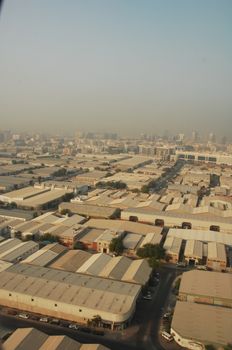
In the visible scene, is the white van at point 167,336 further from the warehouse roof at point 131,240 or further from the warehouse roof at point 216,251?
the warehouse roof at point 131,240

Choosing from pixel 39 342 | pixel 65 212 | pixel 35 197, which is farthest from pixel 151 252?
pixel 35 197

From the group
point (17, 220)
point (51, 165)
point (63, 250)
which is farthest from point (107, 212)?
point (51, 165)

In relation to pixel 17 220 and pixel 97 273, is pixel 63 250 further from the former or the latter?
pixel 17 220

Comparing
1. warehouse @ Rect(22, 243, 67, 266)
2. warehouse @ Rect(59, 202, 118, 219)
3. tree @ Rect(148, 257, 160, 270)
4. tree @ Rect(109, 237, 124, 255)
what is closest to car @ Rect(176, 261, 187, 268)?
tree @ Rect(148, 257, 160, 270)

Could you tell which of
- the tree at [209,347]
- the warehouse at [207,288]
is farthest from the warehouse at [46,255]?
the tree at [209,347]

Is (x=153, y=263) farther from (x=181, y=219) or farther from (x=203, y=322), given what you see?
(x=181, y=219)

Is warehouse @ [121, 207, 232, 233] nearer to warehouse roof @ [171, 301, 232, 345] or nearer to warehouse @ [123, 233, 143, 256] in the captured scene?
warehouse @ [123, 233, 143, 256]
